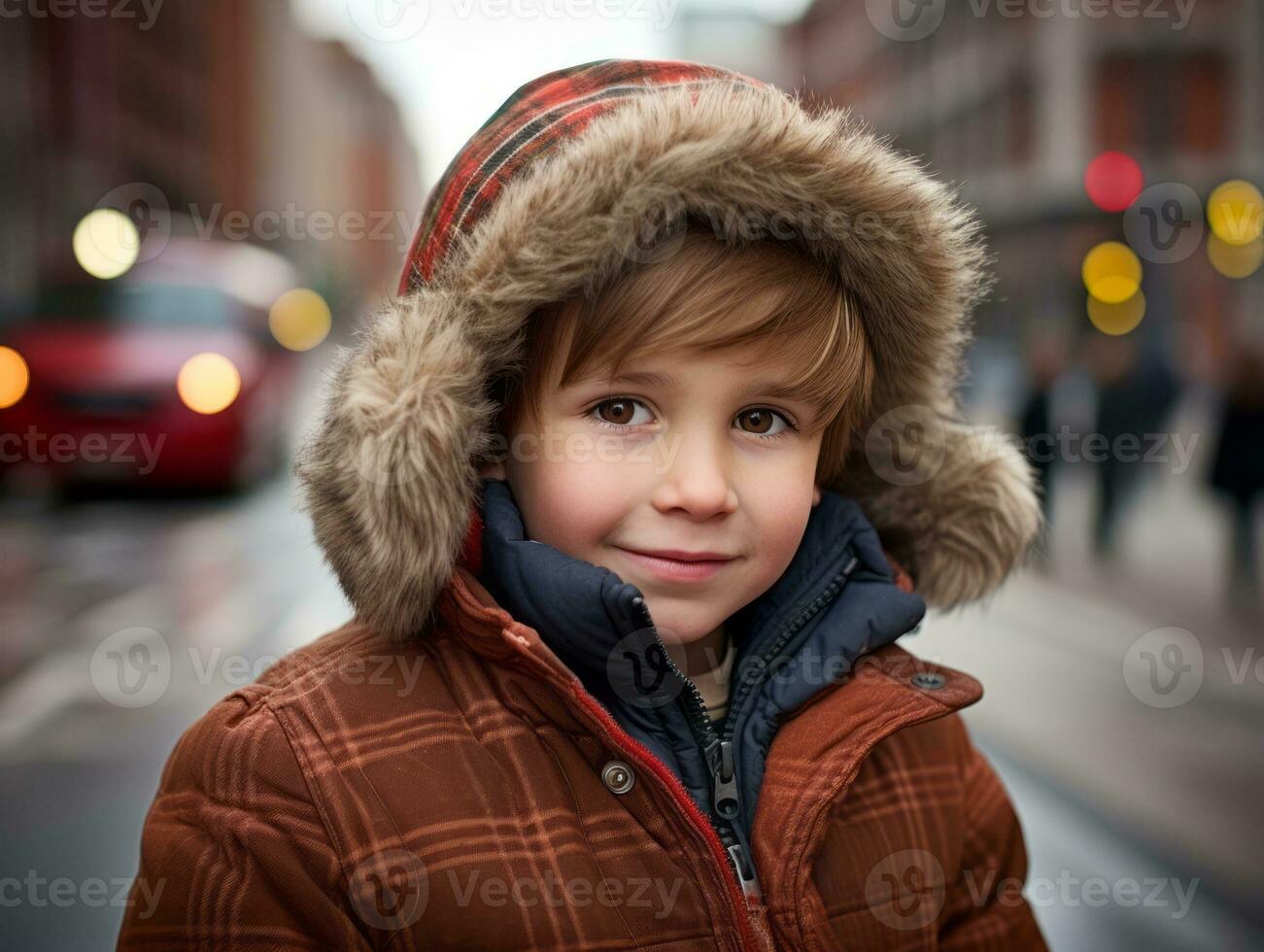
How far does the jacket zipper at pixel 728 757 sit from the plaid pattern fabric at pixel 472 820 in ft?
0.10

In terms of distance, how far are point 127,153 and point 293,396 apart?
24.6m

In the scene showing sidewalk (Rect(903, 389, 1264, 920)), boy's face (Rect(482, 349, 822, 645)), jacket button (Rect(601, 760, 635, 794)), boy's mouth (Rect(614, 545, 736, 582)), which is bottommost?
sidewalk (Rect(903, 389, 1264, 920))

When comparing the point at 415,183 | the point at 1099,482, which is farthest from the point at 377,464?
the point at 415,183

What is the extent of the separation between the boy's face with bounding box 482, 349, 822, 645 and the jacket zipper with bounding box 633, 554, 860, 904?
9 cm

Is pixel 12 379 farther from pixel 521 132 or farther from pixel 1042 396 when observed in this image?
pixel 1042 396

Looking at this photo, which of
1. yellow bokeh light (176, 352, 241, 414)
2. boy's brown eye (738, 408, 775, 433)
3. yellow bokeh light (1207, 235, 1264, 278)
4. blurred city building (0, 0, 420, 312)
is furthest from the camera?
blurred city building (0, 0, 420, 312)

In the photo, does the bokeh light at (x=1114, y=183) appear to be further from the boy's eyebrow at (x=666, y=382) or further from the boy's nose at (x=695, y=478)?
the boy's nose at (x=695, y=478)

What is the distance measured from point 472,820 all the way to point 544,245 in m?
0.72

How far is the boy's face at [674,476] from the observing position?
1399 mm

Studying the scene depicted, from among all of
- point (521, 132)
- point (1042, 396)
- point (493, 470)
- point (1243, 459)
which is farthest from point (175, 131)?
point (493, 470)

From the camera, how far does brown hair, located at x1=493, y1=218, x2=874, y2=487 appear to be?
1.40 meters

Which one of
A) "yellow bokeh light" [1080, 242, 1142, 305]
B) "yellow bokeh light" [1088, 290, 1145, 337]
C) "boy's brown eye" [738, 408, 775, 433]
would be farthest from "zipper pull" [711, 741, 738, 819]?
"yellow bokeh light" [1080, 242, 1142, 305]

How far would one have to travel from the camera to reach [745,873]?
1.39 meters

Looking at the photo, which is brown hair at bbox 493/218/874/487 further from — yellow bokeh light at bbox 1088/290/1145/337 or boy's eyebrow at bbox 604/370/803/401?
yellow bokeh light at bbox 1088/290/1145/337
